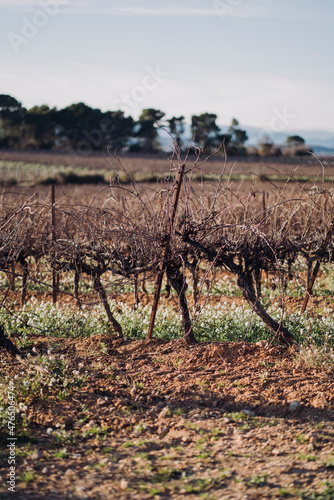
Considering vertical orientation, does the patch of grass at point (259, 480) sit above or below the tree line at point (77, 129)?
below

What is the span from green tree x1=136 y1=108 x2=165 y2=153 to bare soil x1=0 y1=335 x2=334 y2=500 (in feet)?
161

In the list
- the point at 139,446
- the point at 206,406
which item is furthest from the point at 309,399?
the point at 139,446

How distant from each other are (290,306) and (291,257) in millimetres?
798

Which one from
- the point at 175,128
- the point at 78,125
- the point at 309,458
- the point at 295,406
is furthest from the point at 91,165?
the point at 309,458

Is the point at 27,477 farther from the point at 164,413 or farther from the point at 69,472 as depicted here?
the point at 164,413

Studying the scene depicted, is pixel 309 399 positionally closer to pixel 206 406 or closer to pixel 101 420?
pixel 206 406

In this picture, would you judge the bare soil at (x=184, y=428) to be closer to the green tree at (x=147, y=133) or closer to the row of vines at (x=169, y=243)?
the row of vines at (x=169, y=243)

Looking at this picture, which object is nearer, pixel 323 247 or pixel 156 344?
pixel 156 344

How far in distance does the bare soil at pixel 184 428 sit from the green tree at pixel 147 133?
49.0 metres

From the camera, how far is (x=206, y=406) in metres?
4.57

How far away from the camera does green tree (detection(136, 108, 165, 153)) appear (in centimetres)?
5341

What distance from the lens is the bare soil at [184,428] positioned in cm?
337

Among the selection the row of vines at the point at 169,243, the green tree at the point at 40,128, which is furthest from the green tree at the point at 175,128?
the green tree at the point at 40,128

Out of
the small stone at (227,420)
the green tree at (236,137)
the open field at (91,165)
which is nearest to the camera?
the small stone at (227,420)
